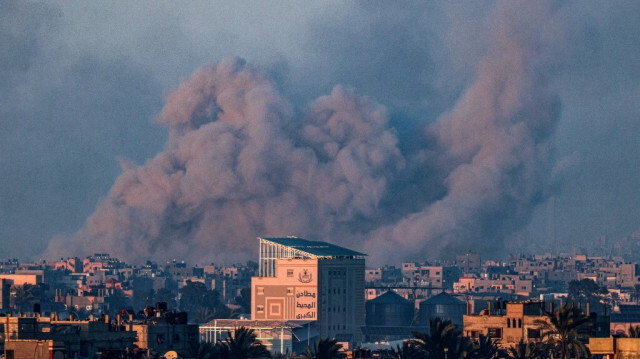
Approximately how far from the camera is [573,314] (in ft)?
316

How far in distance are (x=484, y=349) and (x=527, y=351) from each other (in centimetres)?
472

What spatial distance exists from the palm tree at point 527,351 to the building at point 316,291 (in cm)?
6915

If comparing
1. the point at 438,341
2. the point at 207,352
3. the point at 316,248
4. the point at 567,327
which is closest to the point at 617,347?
the point at 567,327

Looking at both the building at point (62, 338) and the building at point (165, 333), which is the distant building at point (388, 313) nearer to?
the building at point (165, 333)

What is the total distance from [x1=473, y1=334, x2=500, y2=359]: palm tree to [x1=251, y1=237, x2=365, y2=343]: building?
70.1 metres

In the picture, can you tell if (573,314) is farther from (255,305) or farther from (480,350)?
(255,305)

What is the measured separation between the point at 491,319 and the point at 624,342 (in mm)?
52899

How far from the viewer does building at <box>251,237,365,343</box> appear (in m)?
179

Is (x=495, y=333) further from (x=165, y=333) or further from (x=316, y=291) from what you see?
(x=316, y=291)

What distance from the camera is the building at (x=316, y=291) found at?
179 metres

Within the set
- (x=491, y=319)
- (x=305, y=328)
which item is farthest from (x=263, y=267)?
(x=491, y=319)

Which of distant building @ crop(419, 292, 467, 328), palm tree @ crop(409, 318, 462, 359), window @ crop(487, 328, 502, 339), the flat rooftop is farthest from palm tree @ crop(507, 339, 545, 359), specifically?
distant building @ crop(419, 292, 467, 328)

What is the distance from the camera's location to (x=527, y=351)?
354 feet

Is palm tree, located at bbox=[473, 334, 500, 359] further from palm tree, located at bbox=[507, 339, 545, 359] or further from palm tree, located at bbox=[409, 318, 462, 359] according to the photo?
palm tree, located at bbox=[409, 318, 462, 359]
